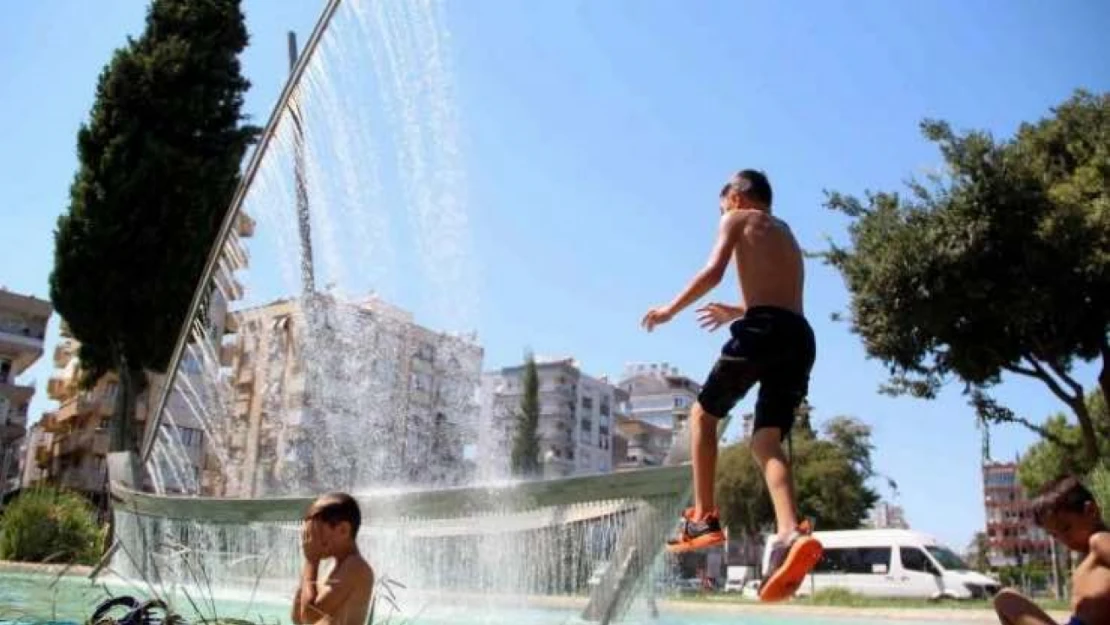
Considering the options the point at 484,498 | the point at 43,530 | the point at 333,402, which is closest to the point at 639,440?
the point at 43,530

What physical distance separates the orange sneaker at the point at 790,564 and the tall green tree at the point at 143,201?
78.5ft

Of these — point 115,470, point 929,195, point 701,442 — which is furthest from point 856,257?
point 701,442

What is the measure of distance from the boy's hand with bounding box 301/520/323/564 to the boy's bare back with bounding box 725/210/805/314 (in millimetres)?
1895

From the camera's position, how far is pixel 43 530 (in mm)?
14672

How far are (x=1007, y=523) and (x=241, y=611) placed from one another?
160784 mm

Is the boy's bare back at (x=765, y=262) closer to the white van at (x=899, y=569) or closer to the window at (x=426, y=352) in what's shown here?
the window at (x=426, y=352)

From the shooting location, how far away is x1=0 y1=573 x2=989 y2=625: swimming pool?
462 centimetres

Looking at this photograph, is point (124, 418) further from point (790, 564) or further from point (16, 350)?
point (16, 350)

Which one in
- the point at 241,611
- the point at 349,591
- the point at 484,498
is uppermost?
the point at 484,498

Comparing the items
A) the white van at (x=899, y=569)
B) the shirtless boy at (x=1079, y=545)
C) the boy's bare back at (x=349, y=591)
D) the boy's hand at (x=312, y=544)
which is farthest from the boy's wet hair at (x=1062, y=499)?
the white van at (x=899, y=569)

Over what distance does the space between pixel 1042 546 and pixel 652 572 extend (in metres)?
151

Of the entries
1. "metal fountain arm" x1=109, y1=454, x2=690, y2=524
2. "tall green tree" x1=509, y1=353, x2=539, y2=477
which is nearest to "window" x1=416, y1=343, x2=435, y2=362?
"metal fountain arm" x1=109, y1=454, x2=690, y2=524

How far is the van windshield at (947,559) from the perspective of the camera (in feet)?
92.9

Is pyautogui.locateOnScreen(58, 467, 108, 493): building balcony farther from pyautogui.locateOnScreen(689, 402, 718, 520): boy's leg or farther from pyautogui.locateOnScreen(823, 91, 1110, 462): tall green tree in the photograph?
pyautogui.locateOnScreen(689, 402, 718, 520): boy's leg
